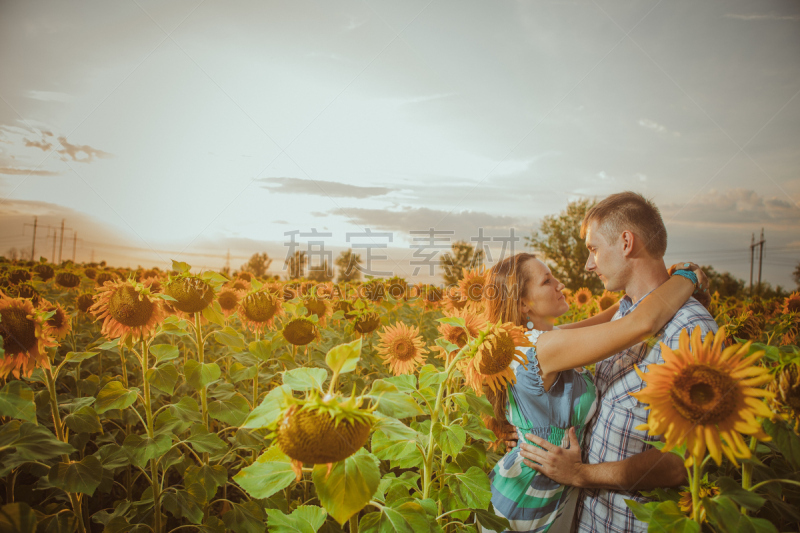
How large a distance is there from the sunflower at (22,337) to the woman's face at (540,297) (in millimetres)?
2402

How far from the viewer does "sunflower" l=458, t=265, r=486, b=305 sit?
3724 mm

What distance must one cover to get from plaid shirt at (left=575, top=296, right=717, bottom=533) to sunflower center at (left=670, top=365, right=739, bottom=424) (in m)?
0.86

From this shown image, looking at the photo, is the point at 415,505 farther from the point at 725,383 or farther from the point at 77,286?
the point at 77,286

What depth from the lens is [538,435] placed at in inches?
81.1

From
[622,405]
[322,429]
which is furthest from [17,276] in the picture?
[622,405]

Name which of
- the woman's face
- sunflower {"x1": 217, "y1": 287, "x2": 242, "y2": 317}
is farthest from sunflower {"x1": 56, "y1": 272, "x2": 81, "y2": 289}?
the woman's face

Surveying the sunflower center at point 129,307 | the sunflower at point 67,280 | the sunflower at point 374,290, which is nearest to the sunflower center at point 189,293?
the sunflower center at point 129,307

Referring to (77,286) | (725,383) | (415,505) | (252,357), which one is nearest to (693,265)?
(725,383)

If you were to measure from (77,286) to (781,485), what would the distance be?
7838mm

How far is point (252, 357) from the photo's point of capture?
2.48 metres

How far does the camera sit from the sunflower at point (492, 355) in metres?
1.45

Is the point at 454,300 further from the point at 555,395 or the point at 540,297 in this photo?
the point at 555,395

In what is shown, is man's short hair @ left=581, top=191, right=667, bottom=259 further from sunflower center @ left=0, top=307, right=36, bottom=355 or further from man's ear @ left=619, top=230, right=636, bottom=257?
sunflower center @ left=0, top=307, right=36, bottom=355

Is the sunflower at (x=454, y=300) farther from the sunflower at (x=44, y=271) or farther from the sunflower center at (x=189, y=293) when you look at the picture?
the sunflower at (x=44, y=271)
